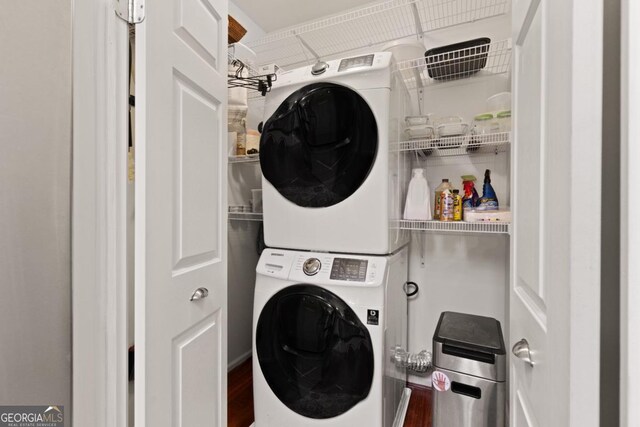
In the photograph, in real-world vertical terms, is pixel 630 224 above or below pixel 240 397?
above

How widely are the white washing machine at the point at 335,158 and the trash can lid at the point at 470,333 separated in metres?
0.50

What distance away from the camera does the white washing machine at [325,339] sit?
1.30 metres

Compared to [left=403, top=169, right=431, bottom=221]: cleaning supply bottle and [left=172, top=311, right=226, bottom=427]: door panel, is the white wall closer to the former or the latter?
[left=172, top=311, right=226, bottom=427]: door panel

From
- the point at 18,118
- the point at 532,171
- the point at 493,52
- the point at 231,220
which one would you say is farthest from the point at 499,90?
the point at 18,118

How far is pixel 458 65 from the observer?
1.77 meters

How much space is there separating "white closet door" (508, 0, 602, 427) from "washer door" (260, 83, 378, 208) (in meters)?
0.73

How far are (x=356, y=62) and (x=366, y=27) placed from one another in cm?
97

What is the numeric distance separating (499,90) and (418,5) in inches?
29.4

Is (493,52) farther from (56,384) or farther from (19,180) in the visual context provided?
(56,384)

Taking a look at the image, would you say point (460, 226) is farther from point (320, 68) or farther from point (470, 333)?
point (320, 68)

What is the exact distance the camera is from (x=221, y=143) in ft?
3.93

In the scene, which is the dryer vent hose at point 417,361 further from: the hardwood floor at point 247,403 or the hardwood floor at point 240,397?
the hardwood floor at point 240,397

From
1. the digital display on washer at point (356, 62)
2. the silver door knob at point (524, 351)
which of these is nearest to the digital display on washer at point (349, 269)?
the silver door knob at point (524, 351)

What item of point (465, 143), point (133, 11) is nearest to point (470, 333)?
point (465, 143)
